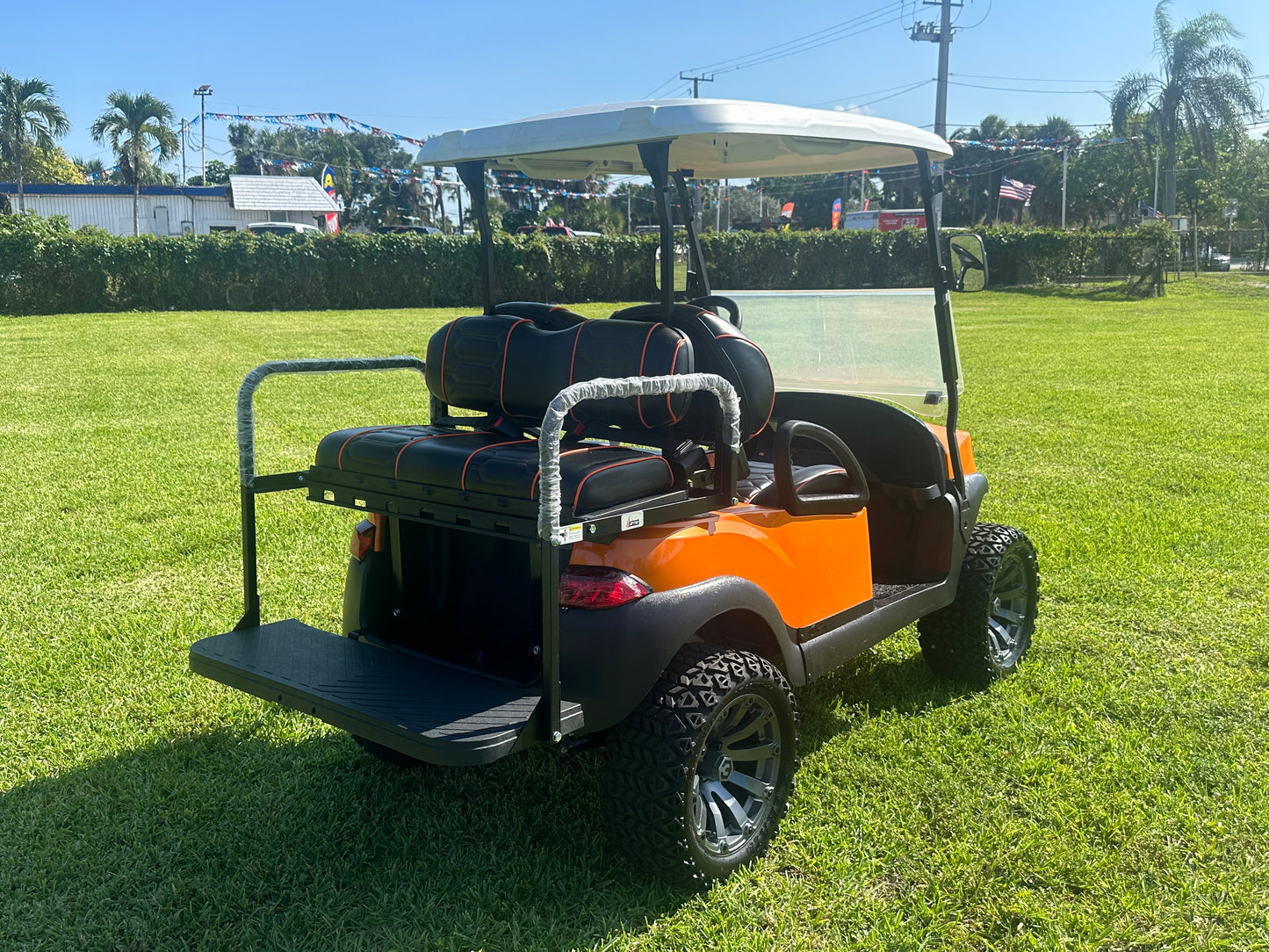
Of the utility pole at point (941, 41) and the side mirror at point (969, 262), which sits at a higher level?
the utility pole at point (941, 41)

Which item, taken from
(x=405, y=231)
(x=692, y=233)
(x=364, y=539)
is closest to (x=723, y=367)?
(x=364, y=539)

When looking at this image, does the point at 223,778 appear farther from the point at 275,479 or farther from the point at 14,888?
the point at 275,479

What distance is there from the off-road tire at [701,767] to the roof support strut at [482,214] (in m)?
1.43

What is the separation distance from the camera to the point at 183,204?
46.2m

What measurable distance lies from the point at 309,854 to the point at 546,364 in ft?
4.75

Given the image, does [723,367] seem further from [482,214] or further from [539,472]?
[482,214]

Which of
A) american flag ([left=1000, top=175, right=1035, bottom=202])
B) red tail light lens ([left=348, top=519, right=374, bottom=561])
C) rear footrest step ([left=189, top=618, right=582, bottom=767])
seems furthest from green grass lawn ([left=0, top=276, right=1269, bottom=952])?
american flag ([left=1000, top=175, right=1035, bottom=202])

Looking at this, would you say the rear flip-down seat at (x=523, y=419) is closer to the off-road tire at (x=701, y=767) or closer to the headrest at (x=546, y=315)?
the headrest at (x=546, y=315)

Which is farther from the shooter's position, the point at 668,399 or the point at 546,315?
the point at 546,315

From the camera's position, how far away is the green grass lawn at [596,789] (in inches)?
97.9

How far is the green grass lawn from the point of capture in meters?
2.49

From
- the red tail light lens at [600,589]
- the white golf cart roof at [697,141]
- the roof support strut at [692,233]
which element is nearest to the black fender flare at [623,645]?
the red tail light lens at [600,589]

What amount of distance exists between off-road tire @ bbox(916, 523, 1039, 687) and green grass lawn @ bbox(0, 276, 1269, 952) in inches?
3.7

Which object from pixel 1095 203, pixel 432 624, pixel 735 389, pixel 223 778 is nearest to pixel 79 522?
pixel 223 778
